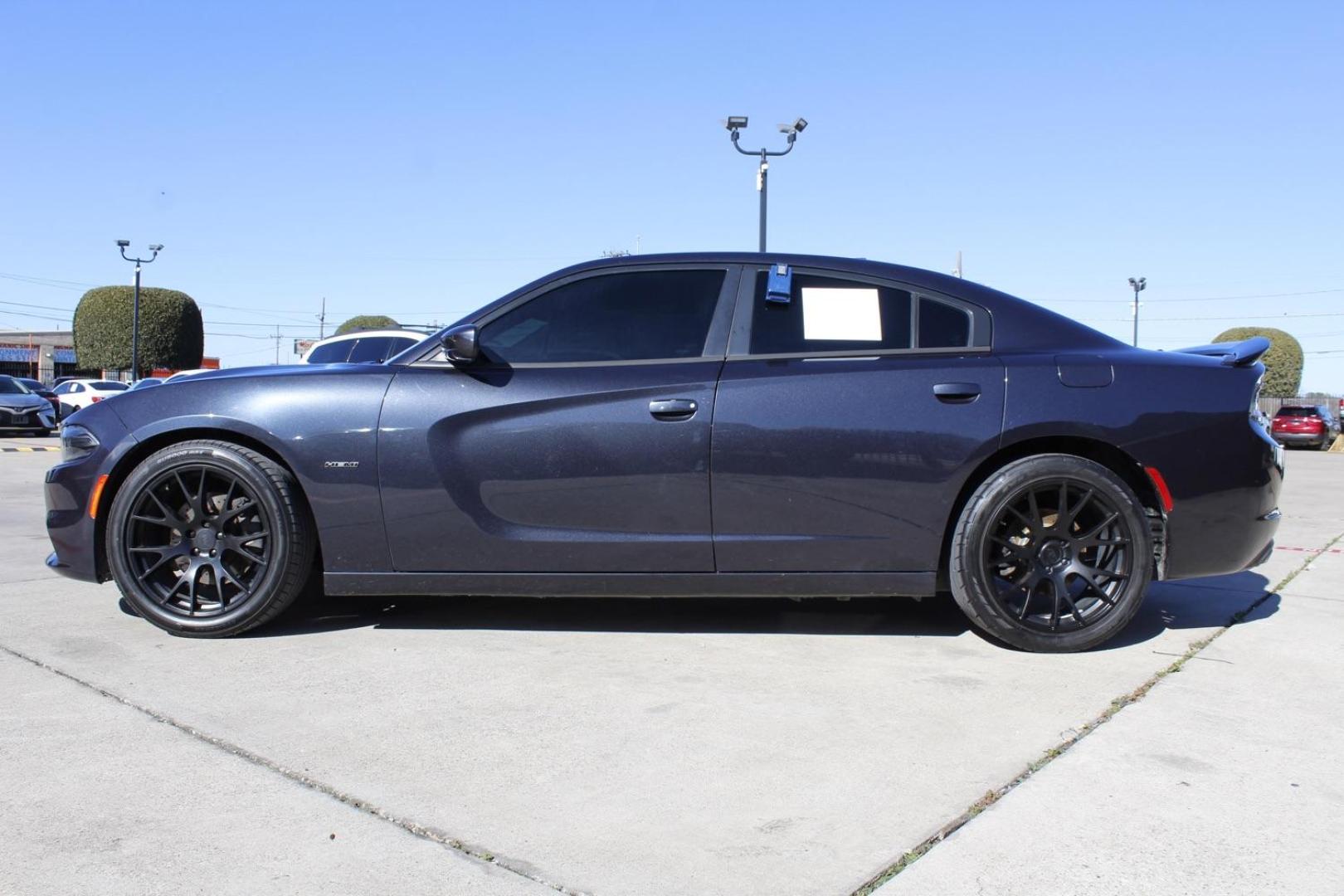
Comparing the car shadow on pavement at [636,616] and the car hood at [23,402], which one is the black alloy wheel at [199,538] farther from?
the car hood at [23,402]

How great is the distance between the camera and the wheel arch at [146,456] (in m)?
3.88

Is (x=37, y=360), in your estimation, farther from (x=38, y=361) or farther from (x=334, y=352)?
(x=334, y=352)

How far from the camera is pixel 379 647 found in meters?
3.74

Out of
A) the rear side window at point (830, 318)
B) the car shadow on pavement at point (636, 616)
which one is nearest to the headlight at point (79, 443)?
the car shadow on pavement at point (636, 616)

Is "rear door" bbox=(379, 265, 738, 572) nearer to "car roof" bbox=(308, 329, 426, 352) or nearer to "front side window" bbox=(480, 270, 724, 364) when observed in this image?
"front side window" bbox=(480, 270, 724, 364)

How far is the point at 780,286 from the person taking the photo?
12.8ft

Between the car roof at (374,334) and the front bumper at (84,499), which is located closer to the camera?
the front bumper at (84,499)

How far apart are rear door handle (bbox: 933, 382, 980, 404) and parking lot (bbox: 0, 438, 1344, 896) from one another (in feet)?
2.89

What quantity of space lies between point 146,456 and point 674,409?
1993mm

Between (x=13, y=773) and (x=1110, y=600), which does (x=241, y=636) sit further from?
(x=1110, y=600)

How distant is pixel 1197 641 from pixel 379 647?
2.95 metres

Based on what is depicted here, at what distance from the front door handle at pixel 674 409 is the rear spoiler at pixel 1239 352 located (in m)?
1.84

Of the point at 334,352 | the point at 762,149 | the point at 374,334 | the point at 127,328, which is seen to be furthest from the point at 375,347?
the point at 127,328

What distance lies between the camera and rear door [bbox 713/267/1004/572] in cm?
365
